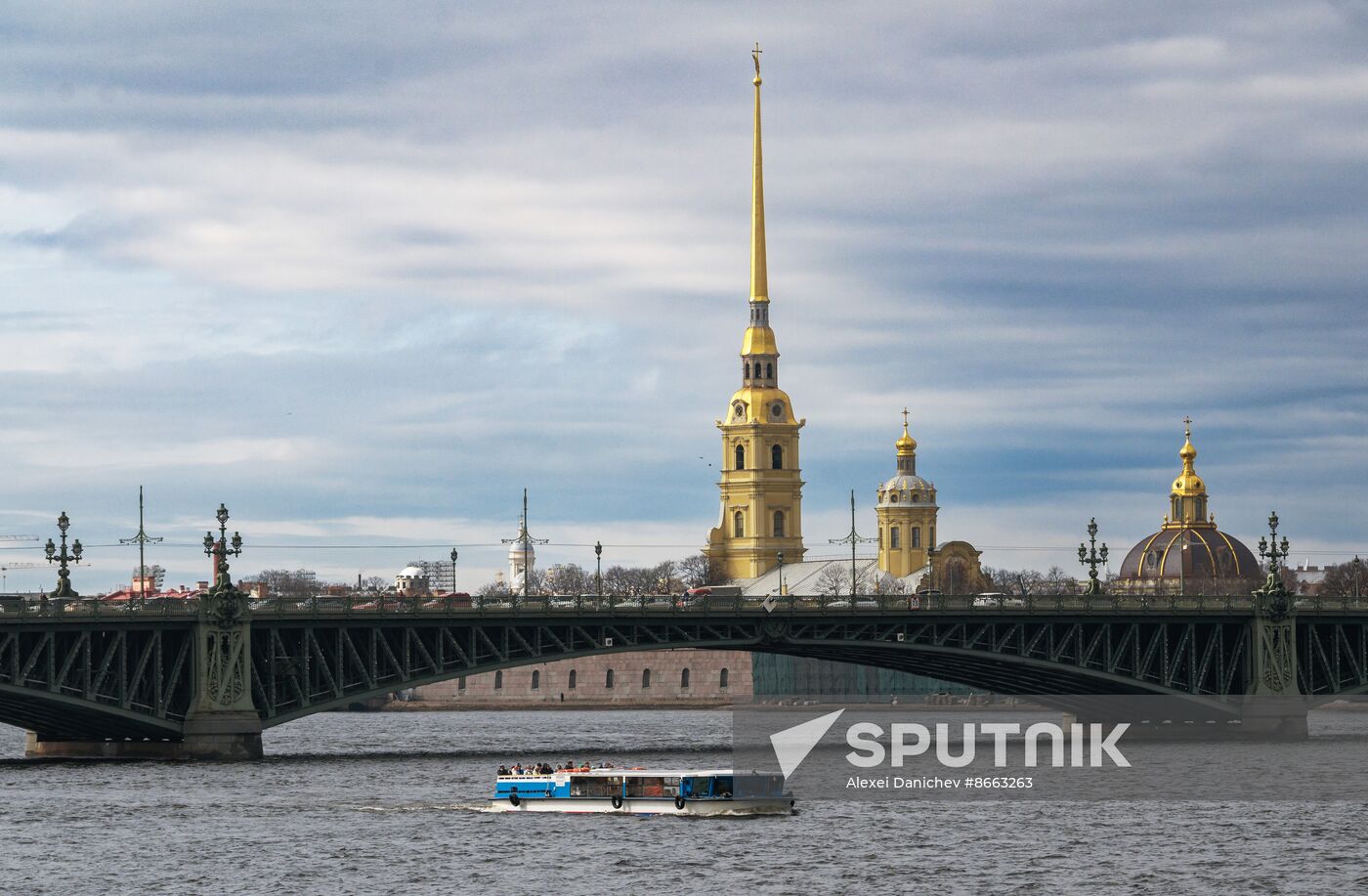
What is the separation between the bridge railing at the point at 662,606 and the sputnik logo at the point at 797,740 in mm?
7654

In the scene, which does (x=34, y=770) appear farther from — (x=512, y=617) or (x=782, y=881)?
(x=782, y=881)

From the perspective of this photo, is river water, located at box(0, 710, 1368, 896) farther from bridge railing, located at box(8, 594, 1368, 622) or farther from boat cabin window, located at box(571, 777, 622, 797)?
bridge railing, located at box(8, 594, 1368, 622)

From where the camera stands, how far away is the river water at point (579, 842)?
229 ft

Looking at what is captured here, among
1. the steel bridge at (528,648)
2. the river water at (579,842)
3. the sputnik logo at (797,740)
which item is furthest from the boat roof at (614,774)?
the sputnik logo at (797,740)

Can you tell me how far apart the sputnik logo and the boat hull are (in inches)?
799

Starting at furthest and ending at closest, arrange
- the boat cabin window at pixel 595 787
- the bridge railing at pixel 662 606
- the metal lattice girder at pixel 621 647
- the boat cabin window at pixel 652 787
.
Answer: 1. the bridge railing at pixel 662 606
2. the metal lattice girder at pixel 621 647
3. the boat cabin window at pixel 595 787
4. the boat cabin window at pixel 652 787

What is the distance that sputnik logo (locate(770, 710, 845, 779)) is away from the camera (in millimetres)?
119162

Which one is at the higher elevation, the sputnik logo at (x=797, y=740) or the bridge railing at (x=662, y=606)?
the bridge railing at (x=662, y=606)

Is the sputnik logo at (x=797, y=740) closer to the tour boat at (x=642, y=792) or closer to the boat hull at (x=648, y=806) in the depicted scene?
the tour boat at (x=642, y=792)

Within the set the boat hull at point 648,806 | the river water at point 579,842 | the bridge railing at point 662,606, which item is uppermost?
the bridge railing at point 662,606

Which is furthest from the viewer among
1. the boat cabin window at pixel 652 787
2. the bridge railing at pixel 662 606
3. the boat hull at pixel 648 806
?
the bridge railing at pixel 662 606

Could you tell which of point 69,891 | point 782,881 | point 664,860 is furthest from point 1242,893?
point 69,891

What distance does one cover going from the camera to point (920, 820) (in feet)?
285

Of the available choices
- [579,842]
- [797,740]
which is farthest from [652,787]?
[797,740]
